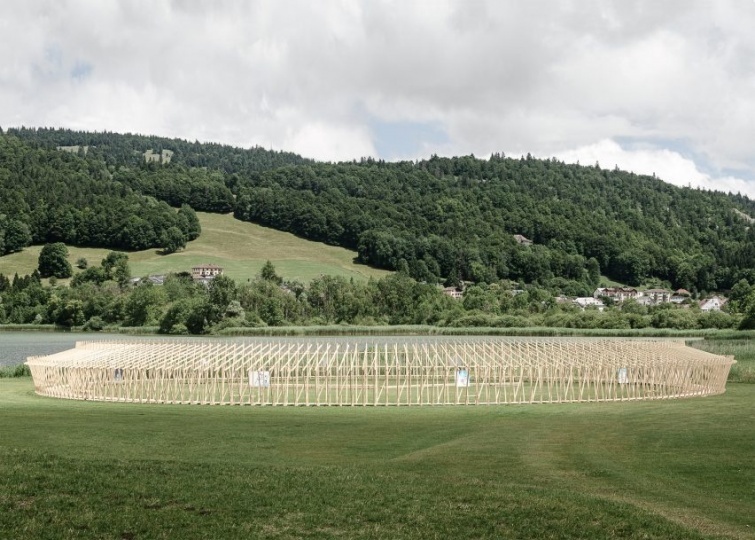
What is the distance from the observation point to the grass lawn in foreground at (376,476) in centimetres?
1123

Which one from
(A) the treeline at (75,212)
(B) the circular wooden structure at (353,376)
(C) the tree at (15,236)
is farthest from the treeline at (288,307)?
Answer: (B) the circular wooden structure at (353,376)

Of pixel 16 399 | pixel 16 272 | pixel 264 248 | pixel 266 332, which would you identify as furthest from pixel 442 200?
pixel 16 399

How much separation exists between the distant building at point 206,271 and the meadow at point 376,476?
107 m

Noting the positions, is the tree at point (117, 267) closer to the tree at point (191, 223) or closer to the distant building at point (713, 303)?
the tree at point (191, 223)

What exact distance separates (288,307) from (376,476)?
8410cm

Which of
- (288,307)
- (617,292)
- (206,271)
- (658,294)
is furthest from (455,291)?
(288,307)

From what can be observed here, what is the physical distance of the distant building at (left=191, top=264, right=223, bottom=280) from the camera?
131m

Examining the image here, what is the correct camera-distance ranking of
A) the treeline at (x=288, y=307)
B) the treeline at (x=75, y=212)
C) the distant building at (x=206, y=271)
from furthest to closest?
the treeline at (x=75, y=212) < the distant building at (x=206, y=271) < the treeline at (x=288, y=307)

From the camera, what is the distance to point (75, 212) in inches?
5591

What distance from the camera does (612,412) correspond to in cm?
2653

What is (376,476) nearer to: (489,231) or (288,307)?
(288,307)

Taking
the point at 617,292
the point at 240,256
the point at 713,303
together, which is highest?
the point at 240,256

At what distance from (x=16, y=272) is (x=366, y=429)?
378ft

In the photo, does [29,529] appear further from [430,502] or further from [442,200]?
[442,200]
